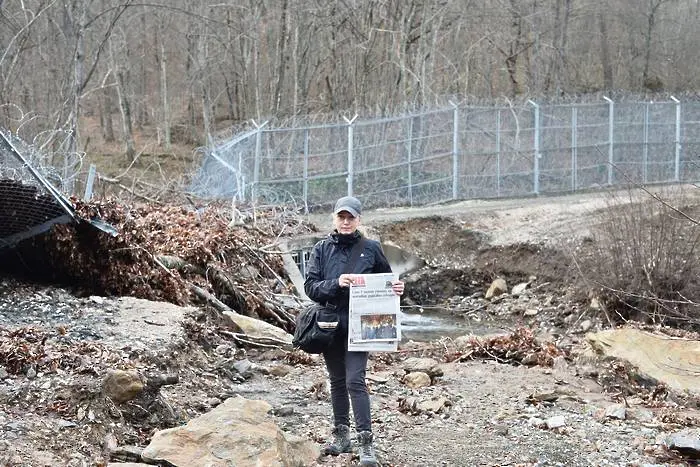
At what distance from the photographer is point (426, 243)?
17.7 meters

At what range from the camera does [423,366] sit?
8.60m

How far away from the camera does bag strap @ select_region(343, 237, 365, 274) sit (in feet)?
17.5

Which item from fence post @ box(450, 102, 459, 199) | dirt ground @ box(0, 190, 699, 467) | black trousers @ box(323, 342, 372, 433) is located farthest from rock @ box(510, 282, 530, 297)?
black trousers @ box(323, 342, 372, 433)

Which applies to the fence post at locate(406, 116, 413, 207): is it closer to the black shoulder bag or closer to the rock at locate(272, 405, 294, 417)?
the rock at locate(272, 405, 294, 417)

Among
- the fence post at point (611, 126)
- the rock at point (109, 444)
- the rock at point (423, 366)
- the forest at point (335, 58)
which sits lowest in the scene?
the rock at point (423, 366)

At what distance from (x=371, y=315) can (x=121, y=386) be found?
1882 mm

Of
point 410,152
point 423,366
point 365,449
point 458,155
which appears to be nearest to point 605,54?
point 458,155

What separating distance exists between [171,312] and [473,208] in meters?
12.0

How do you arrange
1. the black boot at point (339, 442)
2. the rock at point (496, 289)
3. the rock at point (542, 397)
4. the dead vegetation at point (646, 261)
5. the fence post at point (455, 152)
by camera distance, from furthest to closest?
the fence post at point (455, 152) → the rock at point (496, 289) → the dead vegetation at point (646, 261) → the rock at point (542, 397) → the black boot at point (339, 442)

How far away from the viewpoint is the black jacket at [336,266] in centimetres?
531

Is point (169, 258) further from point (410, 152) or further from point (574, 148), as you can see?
point (574, 148)

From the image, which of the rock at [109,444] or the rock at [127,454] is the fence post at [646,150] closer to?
the rock at [109,444]

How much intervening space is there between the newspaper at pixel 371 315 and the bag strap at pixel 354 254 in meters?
0.17

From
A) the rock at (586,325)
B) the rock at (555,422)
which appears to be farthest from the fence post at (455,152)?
the rock at (555,422)
